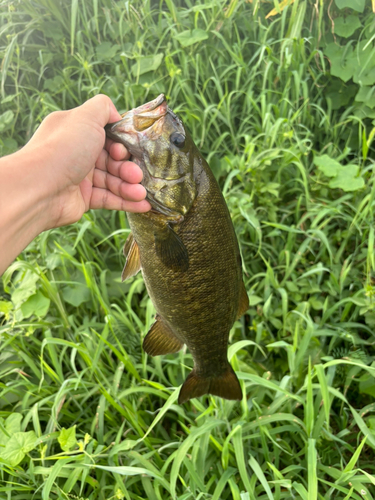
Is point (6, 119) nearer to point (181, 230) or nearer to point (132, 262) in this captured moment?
point (132, 262)

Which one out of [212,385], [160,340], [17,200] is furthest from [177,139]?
[212,385]

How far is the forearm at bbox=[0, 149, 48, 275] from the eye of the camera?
1344 millimetres

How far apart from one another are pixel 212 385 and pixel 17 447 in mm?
954

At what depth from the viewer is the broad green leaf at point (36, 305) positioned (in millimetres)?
2230

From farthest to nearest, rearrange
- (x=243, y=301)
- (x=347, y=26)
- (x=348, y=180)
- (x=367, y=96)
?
(x=347, y=26)
(x=367, y=96)
(x=348, y=180)
(x=243, y=301)

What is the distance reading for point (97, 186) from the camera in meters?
1.85

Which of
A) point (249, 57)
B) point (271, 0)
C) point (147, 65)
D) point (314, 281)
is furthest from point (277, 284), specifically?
point (271, 0)

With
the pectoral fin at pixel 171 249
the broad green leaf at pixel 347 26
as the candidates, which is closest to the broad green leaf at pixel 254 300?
the pectoral fin at pixel 171 249

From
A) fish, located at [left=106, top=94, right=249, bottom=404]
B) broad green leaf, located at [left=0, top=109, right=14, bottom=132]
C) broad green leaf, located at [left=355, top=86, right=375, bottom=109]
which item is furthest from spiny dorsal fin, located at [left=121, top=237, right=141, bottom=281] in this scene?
broad green leaf, located at [left=355, top=86, right=375, bottom=109]

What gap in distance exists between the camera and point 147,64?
3.11 metres

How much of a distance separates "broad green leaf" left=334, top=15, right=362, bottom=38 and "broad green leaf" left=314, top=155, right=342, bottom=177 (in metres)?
1.21

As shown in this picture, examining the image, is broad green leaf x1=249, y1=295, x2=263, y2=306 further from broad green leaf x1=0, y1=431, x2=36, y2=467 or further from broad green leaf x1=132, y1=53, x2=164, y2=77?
broad green leaf x1=132, y1=53, x2=164, y2=77

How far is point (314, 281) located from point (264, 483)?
130 cm

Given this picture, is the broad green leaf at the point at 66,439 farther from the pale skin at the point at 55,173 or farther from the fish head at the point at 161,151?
the fish head at the point at 161,151
